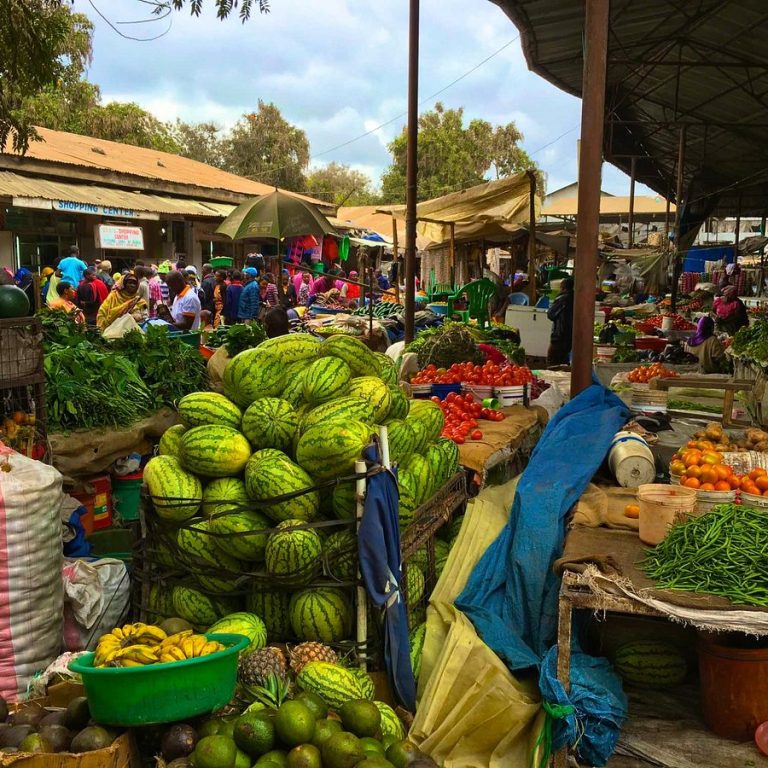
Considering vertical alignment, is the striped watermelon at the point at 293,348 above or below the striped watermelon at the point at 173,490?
above

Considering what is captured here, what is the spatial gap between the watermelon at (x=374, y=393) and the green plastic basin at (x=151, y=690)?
1.56 meters

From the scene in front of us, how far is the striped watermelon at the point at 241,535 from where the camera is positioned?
329cm

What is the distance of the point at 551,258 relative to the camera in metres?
34.6

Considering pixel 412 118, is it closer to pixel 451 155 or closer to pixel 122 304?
pixel 122 304

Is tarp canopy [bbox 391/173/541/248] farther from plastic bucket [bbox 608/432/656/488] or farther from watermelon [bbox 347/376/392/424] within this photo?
watermelon [bbox 347/376/392/424]

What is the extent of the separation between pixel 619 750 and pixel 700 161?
1934 centimetres

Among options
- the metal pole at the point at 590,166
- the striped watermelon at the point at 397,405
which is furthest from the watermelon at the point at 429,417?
the metal pole at the point at 590,166

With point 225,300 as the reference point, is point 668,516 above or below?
below

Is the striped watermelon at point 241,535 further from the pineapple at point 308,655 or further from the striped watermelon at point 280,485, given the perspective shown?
the pineapple at point 308,655

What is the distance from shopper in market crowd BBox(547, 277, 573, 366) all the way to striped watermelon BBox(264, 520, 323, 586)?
7682mm

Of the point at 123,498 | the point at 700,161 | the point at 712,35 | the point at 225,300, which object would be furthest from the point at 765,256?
the point at 123,498

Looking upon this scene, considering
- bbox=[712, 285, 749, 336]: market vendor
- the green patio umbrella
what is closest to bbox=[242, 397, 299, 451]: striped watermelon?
the green patio umbrella

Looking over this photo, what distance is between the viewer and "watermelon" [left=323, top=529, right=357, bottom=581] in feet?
10.8

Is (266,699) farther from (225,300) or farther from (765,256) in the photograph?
(765,256)
